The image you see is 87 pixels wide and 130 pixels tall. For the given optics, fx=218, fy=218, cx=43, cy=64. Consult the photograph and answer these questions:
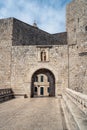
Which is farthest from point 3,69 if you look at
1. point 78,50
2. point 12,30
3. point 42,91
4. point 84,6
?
point 42,91

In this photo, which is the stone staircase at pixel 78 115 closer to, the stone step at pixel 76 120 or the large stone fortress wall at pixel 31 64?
the stone step at pixel 76 120

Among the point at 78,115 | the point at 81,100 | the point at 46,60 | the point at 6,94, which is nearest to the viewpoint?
the point at 78,115

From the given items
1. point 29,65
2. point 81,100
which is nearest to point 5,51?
point 29,65

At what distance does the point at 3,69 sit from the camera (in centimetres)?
1852

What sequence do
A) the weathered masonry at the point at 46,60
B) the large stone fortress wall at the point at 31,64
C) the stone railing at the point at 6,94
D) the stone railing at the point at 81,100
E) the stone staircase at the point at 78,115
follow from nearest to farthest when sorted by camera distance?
the stone staircase at the point at 78,115
the stone railing at the point at 81,100
the stone railing at the point at 6,94
the weathered masonry at the point at 46,60
the large stone fortress wall at the point at 31,64

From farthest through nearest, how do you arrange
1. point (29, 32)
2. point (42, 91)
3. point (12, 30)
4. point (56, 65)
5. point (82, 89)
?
point (42, 91) < point (29, 32) < point (12, 30) < point (56, 65) < point (82, 89)

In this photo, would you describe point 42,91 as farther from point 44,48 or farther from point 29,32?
point 44,48

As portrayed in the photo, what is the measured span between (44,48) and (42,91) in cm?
1961

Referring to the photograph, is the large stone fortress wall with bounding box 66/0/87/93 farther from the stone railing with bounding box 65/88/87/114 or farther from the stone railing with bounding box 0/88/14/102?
the stone railing with bounding box 65/88/87/114

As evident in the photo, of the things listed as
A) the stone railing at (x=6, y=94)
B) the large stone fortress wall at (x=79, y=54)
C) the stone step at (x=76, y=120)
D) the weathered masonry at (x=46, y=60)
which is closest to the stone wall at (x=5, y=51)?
the weathered masonry at (x=46, y=60)

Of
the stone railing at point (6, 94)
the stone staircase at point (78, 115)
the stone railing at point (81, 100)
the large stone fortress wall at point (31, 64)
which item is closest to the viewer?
the stone staircase at point (78, 115)

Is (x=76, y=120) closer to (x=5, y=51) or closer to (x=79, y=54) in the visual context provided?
(x=79, y=54)

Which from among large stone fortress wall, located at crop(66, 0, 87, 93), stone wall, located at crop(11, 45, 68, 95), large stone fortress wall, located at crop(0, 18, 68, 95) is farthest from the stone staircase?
stone wall, located at crop(11, 45, 68, 95)

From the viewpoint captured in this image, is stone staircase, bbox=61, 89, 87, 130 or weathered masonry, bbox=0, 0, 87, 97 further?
weathered masonry, bbox=0, 0, 87, 97
